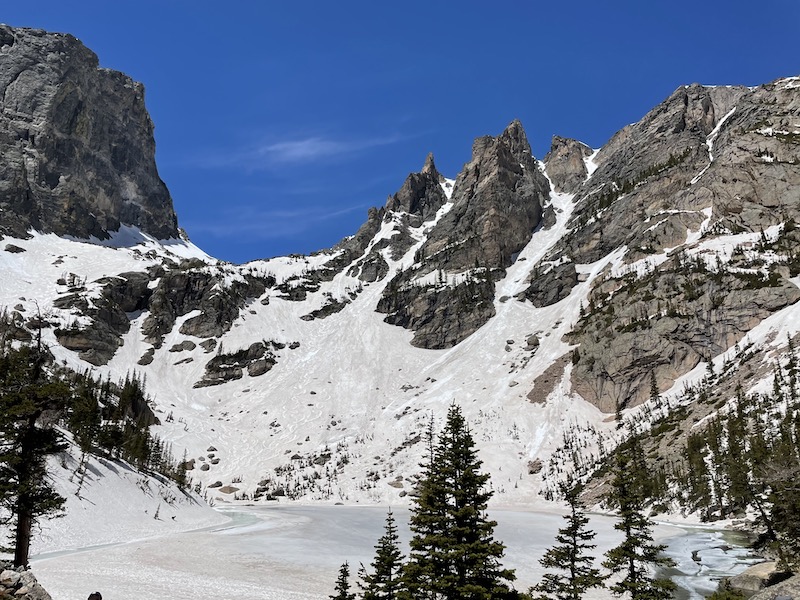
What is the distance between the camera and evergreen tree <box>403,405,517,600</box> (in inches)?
688

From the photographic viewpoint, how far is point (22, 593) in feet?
43.2

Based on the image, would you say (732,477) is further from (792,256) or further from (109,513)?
(792,256)

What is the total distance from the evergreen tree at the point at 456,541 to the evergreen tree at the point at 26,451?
1527 centimetres

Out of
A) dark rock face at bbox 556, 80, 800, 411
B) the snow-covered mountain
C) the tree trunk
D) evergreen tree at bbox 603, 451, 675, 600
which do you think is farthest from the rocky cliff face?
the tree trunk

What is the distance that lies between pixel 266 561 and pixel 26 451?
19590 millimetres

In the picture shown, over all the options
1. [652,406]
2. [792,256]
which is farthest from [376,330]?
[792,256]

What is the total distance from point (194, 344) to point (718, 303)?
166070mm

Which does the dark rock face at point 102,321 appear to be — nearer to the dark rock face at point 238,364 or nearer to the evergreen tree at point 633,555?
the dark rock face at point 238,364

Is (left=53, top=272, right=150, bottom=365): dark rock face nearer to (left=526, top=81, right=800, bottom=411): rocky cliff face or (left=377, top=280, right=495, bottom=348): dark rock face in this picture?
→ (left=377, top=280, right=495, bottom=348): dark rock face

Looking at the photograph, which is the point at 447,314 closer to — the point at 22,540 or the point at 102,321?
the point at 102,321

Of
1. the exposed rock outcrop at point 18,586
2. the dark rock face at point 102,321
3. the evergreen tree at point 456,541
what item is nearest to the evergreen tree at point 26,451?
the exposed rock outcrop at point 18,586

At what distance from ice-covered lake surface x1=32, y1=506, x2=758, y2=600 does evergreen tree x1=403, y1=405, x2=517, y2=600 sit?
444 inches

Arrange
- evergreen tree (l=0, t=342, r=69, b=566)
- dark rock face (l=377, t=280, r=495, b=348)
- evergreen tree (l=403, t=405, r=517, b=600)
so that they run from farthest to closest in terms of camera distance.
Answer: dark rock face (l=377, t=280, r=495, b=348) < evergreen tree (l=0, t=342, r=69, b=566) < evergreen tree (l=403, t=405, r=517, b=600)

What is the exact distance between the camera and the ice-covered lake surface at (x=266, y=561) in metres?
26.0
